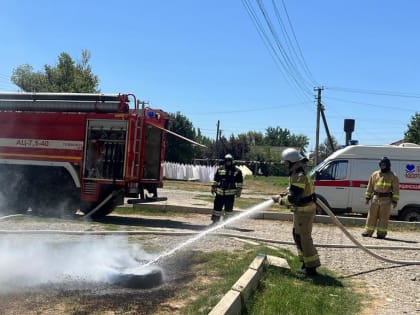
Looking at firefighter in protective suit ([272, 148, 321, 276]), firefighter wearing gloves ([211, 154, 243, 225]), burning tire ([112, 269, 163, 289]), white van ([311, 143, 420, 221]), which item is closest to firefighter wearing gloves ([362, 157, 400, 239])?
firefighter wearing gloves ([211, 154, 243, 225])

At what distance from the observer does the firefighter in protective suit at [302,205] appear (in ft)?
21.1

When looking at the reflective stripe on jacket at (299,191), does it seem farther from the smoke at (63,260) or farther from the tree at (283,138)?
the tree at (283,138)

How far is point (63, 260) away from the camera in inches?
256

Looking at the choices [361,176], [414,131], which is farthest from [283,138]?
[361,176]

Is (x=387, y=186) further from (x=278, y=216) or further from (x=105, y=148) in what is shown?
(x=105, y=148)

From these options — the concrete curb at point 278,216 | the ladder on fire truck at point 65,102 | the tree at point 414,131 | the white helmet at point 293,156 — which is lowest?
the concrete curb at point 278,216

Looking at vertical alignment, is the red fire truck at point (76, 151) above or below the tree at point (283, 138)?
below

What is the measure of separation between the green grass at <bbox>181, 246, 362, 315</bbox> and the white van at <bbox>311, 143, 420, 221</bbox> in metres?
7.41

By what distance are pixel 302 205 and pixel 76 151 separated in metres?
6.61

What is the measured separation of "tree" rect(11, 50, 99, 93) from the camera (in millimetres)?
39688

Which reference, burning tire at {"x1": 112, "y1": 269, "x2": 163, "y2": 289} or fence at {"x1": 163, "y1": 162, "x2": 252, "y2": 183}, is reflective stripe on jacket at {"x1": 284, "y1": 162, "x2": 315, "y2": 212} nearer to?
burning tire at {"x1": 112, "y1": 269, "x2": 163, "y2": 289}

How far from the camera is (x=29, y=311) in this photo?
4.36 meters

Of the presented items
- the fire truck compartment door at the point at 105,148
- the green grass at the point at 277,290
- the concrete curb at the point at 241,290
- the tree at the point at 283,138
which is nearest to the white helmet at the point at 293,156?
the concrete curb at the point at 241,290

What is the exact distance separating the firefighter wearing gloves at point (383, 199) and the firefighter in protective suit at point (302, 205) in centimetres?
468
